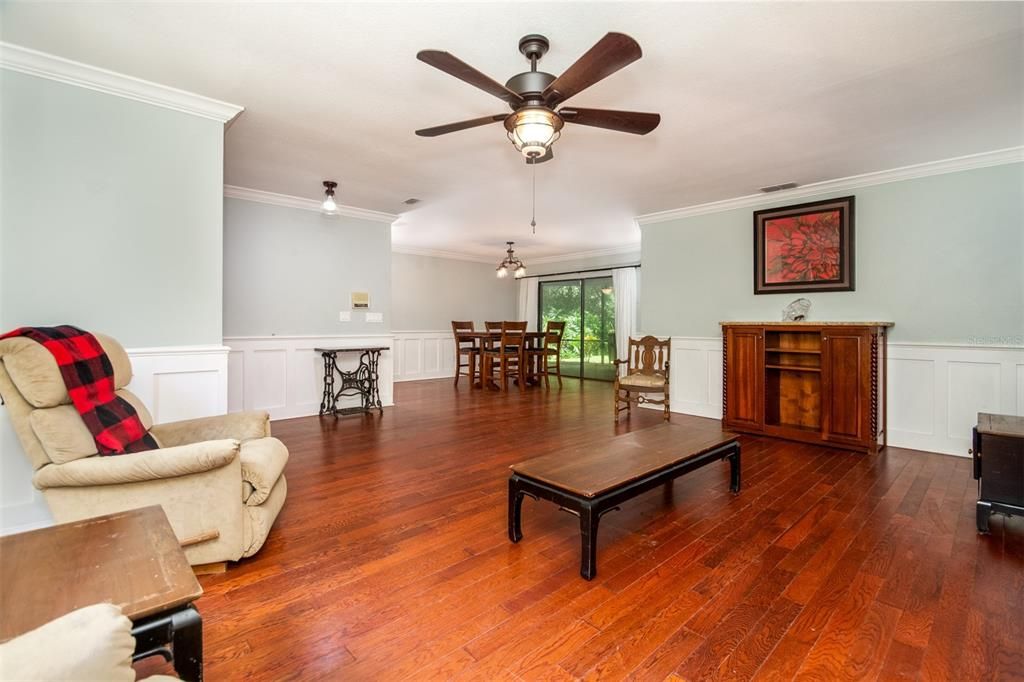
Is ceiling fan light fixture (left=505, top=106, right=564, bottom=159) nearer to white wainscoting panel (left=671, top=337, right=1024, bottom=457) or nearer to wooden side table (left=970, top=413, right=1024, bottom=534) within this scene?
wooden side table (left=970, top=413, right=1024, bottom=534)

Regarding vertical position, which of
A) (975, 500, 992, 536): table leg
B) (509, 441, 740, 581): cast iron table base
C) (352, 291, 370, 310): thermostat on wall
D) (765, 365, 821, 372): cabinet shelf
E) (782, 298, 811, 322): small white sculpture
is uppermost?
(352, 291, 370, 310): thermostat on wall

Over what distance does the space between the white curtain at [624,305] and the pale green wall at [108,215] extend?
6374mm

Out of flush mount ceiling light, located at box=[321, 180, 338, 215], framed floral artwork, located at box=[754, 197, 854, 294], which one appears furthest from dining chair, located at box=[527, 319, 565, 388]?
flush mount ceiling light, located at box=[321, 180, 338, 215]

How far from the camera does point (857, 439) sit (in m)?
3.81

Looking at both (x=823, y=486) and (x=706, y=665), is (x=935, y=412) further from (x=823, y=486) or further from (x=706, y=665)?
(x=706, y=665)

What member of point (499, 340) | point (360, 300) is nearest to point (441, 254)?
point (499, 340)

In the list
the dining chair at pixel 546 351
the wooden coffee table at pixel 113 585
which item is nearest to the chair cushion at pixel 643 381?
the dining chair at pixel 546 351

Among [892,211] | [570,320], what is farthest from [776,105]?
[570,320]

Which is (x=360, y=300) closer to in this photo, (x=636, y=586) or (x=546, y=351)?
(x=546, y=351)

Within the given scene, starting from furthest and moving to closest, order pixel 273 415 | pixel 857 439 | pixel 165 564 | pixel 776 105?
pixel 273 415
pixel 857 439
pixel 776 105
pixel 165 564

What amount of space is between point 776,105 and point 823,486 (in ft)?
8.14

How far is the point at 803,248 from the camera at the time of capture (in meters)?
4.50

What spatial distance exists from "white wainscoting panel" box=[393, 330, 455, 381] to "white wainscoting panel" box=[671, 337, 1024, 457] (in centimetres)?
680

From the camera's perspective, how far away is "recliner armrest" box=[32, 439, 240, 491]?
1.70 meters
